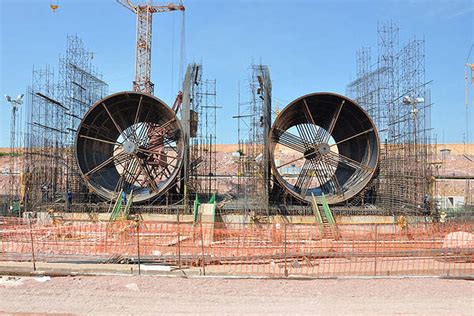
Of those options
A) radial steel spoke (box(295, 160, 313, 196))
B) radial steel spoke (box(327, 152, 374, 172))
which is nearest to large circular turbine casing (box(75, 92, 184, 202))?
radial steel spoke (box(295, 160, 313, 196))

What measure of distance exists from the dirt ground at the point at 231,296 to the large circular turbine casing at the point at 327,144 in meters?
10.7

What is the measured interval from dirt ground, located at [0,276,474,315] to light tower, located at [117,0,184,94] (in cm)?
3018

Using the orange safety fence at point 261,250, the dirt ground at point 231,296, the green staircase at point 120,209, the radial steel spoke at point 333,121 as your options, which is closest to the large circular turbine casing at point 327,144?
the radial steel spoke at point 333,121

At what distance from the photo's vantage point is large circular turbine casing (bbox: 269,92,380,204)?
20.2 meters

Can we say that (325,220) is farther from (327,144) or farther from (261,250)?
(261,250)

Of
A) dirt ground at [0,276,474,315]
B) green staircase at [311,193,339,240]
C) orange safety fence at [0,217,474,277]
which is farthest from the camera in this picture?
green staircase at [311,193,339,240]

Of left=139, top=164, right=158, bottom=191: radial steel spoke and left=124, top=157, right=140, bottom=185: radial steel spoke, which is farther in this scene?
left=124, top=157, right=140, bottom=185: radial steel spoke

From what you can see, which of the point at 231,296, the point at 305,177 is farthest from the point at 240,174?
the point at 231,296

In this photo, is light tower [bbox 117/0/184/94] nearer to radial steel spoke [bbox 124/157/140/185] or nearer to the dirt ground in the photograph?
radial steel spoke [bbox 124/157/140/185]

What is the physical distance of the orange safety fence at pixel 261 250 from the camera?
10805mm

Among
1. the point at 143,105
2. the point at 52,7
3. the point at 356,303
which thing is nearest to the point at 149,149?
the point at 143,105

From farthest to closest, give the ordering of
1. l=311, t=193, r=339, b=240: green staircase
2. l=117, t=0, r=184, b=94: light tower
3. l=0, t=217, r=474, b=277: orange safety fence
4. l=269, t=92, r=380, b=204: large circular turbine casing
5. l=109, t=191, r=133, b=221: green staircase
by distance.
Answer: l=117, t=0, r=184, b=94: light tower
l=269, t=92, r=380, b=204: large circular turbine casing
l=109, t=191, r=133, b=221: green staircase
l=311, t=193, r=339, b=240: green staircase
l=0, t=217, r=474, b=277: orange safety fence

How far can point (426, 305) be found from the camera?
24.6 ft

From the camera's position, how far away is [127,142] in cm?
2097
